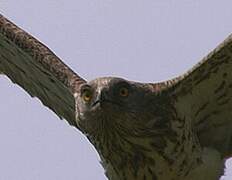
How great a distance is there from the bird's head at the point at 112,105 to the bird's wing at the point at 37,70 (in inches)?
39.8

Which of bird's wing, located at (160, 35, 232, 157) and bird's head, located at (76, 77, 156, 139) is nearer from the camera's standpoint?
bird's head, located at (76, 77, 156, 139)

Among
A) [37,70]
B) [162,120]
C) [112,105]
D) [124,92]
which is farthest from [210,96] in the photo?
[37,70]

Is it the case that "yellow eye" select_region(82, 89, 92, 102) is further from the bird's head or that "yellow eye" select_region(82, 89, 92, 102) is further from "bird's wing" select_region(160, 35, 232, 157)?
"bird's wing" select_region(160, 35, 232, 157)

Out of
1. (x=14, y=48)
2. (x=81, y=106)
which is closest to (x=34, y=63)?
→ (x=14, y=48)

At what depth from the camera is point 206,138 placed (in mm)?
16281

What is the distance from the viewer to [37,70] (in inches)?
679

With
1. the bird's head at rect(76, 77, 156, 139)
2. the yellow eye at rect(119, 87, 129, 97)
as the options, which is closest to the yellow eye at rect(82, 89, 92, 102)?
the bird's head at rect(76, 77, 156, 139)

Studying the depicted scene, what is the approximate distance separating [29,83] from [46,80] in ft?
2.05

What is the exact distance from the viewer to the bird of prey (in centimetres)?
1489

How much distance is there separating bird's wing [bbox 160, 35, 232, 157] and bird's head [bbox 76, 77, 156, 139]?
46cm

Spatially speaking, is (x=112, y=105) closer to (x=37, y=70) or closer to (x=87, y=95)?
(x=87, y=95)

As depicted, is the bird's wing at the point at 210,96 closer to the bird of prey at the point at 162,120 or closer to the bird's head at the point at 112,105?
the bird of prey at the point at 162,120

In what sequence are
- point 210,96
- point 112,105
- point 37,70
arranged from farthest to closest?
point 37,70, point 210,96, point 112,105

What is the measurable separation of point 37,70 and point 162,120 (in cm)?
245
